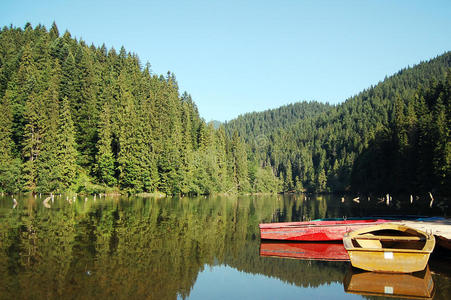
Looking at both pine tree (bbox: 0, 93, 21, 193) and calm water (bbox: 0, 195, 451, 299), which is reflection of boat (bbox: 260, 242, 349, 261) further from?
pine tree (bbox: 0, 93, 21, 193)

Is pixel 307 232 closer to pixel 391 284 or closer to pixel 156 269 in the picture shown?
pixel 391 284

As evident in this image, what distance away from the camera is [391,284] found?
1697 cm

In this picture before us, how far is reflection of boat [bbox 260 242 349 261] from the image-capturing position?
77.2 ft

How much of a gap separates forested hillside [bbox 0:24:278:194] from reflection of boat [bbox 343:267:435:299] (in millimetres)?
70401

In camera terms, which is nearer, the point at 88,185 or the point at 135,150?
the point at 88,185

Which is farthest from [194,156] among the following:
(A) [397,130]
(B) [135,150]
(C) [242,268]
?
(C) [242,268]

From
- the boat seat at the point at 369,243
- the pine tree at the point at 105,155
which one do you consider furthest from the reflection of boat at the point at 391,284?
the pine tree at the point at 105,155

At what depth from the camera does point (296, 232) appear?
2825 cm

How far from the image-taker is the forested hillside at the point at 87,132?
78.6m

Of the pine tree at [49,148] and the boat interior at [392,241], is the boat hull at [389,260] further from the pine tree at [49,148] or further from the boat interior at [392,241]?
the pine tree at [49,148]

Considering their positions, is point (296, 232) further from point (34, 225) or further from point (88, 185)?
point (88, 185)

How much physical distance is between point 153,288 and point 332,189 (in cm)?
17388

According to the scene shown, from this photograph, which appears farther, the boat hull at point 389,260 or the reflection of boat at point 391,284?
the boat hull at point 389,260

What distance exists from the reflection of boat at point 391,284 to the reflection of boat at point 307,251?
164 inches
